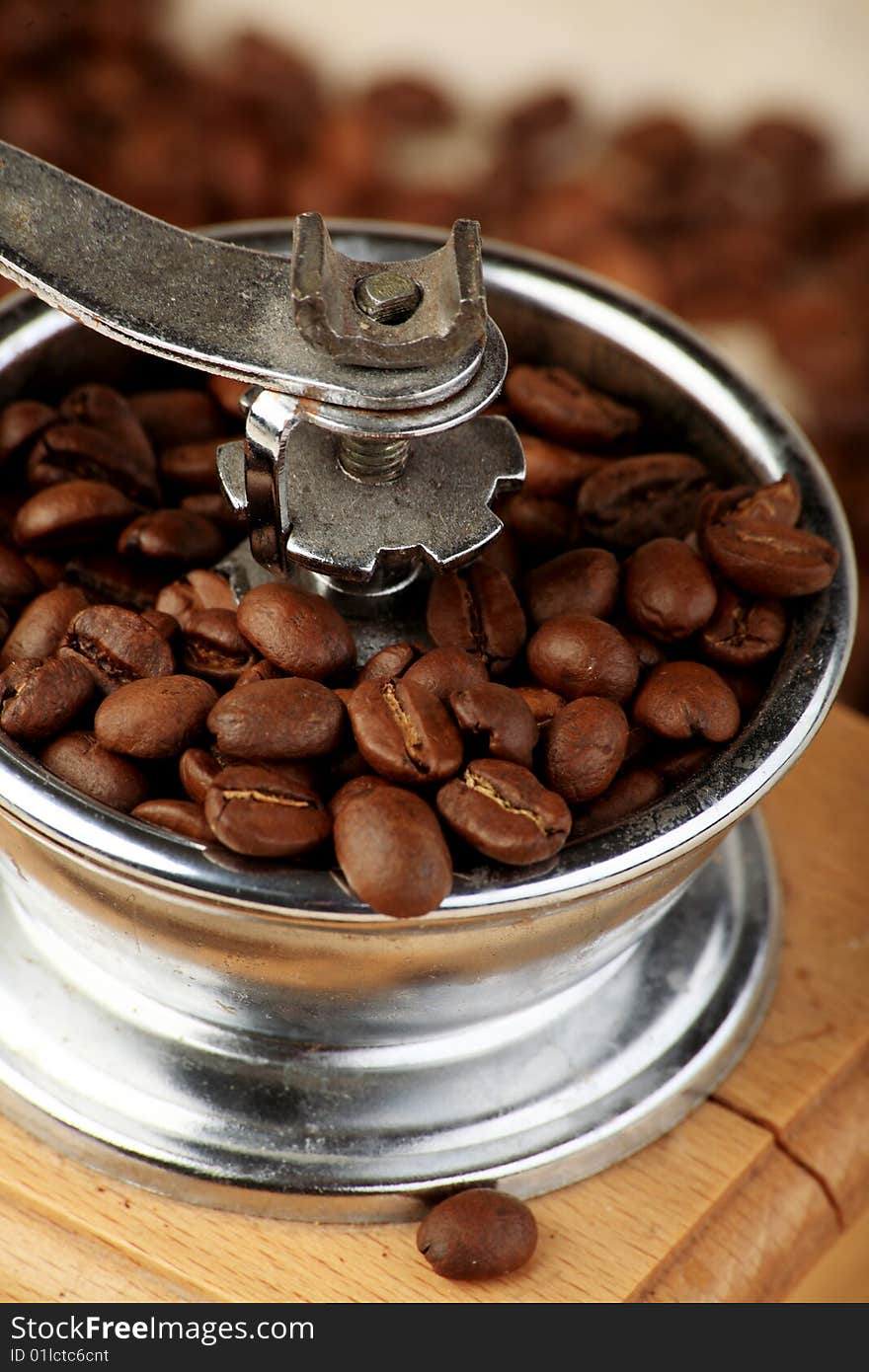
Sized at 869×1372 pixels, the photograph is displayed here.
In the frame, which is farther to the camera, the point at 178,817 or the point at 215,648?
the point at 215,648

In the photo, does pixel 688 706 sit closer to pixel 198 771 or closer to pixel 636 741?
pixel 636 741

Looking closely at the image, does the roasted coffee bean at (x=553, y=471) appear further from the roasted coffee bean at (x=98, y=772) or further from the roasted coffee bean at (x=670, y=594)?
the roasted coffee bean at (x=98, y=772)

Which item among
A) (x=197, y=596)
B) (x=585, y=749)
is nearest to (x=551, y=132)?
(x=197, y=596)

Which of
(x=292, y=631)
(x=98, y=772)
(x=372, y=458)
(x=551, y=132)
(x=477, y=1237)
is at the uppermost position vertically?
(x=551, y=132)

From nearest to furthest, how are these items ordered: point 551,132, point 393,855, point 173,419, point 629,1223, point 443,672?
point 393,855 → point 443,672 → point 629,1223 → point 173,419 → point 551,132

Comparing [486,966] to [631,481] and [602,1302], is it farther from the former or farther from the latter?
[631,481]

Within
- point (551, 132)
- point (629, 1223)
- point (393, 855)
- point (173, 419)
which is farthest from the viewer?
point (551, 132)

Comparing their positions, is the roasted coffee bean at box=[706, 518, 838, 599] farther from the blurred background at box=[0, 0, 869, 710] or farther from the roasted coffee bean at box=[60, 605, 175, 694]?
the blurred background at box=[0, 0, 869, 710]

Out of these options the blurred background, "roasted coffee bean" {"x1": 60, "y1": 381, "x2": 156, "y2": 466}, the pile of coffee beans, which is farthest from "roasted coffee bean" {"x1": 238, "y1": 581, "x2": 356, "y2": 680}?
the blurred background
